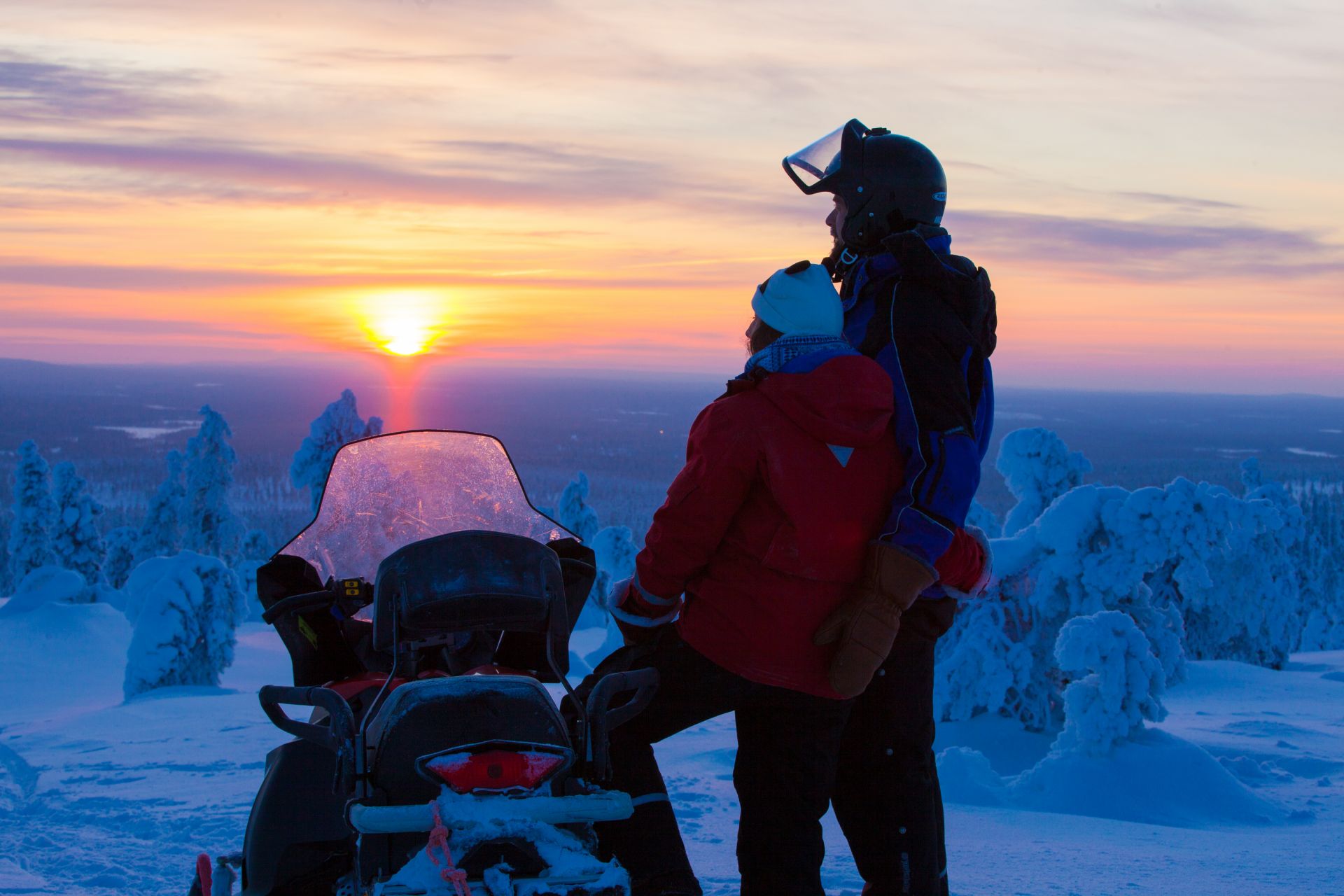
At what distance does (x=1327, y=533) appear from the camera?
204ft

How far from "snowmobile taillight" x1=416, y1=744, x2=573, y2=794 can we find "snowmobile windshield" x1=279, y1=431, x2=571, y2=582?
1.15m

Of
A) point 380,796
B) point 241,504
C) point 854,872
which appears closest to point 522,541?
point 380,796

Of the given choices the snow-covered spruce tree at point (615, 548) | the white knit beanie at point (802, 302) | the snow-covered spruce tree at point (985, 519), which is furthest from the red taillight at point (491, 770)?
the snow-covered spruce tree at point (615, 548)

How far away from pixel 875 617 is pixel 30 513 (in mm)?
45331

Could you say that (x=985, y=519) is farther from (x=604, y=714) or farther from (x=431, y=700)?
(x=431, y=700)

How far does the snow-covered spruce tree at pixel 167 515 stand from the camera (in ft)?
145

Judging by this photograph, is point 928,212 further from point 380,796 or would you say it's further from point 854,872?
point 854,872

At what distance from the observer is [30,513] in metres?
40.9

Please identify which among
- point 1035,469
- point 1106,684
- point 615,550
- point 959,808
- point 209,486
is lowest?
point 209,486

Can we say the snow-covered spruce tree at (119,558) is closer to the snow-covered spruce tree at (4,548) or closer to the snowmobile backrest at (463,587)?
the snow-covered spruce tree at (4,548)

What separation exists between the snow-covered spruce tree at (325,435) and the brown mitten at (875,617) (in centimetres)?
3033

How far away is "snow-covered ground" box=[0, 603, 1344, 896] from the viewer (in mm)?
5551

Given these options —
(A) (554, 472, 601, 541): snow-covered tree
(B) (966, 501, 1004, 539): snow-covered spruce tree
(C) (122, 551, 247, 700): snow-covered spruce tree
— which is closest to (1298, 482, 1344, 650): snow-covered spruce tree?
(B) (966, 501, 1004, 539): snow-covered spruce tree

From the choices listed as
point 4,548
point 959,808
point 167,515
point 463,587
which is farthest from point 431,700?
point 4,548
